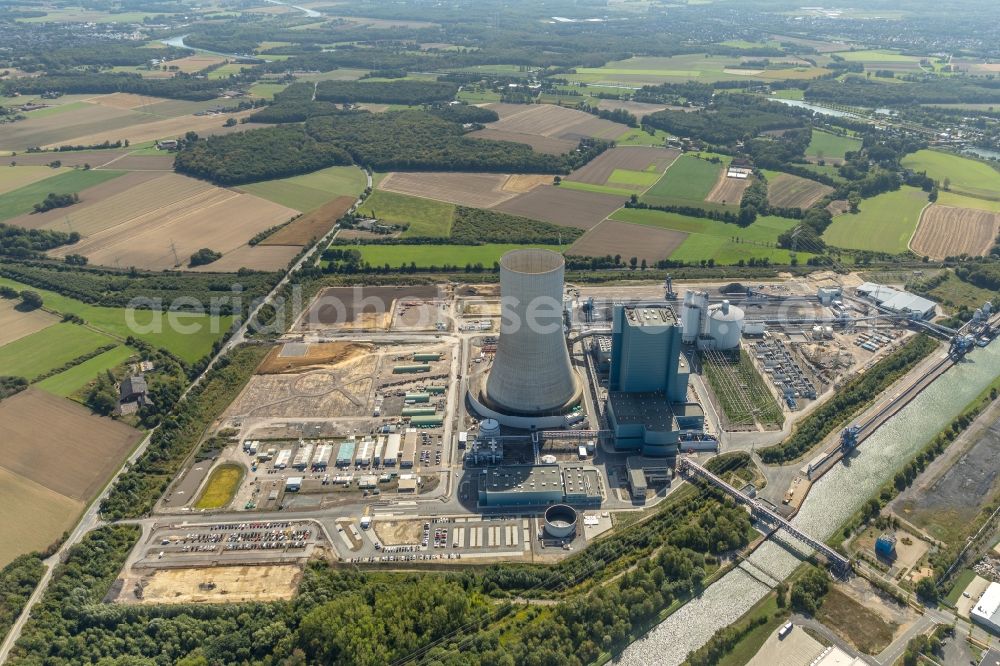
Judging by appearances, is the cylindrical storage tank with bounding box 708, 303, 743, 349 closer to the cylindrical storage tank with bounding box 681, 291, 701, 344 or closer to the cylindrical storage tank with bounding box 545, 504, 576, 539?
the cylindrical storage tank with bounding box 681, 291, 701, 344

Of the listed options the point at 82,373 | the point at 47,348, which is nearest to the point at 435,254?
the point at 82,373

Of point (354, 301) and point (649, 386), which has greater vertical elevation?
point (649, 386)

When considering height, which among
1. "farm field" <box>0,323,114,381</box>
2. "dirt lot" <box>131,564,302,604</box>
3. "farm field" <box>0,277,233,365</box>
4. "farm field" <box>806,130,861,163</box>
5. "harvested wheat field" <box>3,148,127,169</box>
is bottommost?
"dirt lot" <box>131,564,302,604</box>

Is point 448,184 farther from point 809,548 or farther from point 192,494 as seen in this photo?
point 809,548

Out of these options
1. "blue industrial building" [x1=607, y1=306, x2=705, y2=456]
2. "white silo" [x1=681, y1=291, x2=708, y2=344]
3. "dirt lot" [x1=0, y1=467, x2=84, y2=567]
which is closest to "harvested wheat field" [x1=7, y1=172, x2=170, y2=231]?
"dirt lot" [x1=0, y1=467, x2=84, y2=567]

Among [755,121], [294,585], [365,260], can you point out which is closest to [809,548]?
[294,585]

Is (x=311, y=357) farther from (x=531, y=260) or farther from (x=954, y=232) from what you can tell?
(x=954, y=232)

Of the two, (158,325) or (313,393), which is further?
(158,325)
